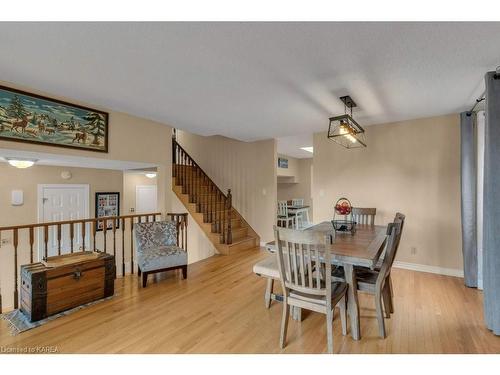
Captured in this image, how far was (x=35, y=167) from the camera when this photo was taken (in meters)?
4.46

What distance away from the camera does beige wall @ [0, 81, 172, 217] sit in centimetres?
304

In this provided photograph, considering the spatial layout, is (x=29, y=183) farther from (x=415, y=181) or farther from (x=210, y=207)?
(x=415, y=181)

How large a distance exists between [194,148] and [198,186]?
1298 millimetres

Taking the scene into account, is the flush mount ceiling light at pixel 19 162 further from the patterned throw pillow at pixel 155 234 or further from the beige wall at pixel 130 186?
the beige wall at pixel 130 186

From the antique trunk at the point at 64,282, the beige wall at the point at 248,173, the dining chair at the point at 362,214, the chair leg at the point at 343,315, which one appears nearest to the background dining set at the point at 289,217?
the beige wall at the point at 248,173

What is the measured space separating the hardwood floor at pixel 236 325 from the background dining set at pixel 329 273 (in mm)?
166

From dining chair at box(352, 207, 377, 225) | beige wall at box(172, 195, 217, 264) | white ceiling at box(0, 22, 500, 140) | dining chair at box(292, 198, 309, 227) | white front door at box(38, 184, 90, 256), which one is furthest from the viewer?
dining chair at box(292, 198, 309, 227)

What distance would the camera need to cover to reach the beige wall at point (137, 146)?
3.04 m

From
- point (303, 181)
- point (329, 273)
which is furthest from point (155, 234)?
point (303, 181)

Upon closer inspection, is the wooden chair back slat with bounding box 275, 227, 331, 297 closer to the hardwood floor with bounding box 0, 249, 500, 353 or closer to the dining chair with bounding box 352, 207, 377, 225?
the hardwood floor with bounding box 0, 249, 500, 353

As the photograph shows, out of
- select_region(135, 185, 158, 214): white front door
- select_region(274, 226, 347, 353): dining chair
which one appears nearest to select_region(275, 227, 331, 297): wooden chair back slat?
select_region(274, 226, 347, 353): dining chair

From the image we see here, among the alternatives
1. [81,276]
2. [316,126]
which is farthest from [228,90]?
[81,276]

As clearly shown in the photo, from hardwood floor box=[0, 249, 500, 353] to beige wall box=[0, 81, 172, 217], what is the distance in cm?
177
